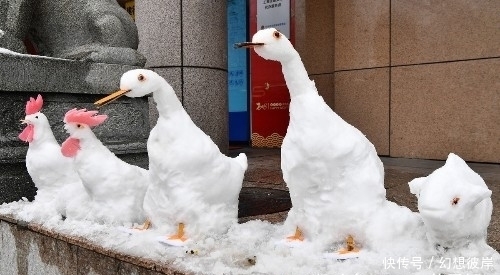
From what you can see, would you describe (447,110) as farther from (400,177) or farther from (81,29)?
(81,29)

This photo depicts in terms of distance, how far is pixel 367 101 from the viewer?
23.6ft

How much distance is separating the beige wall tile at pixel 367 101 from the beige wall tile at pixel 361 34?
0.16 m

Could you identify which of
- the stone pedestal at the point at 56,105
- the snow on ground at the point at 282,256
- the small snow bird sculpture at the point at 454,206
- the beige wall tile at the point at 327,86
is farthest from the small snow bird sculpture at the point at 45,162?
the beige wall tile at the point at 327,86

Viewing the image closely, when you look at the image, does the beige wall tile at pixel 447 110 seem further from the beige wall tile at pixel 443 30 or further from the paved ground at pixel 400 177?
the paved ground at pixel 400 177

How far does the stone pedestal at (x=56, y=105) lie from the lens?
3328 mm

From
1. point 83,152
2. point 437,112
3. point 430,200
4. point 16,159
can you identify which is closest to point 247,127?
point 437,112

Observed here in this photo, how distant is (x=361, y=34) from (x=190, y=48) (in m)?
2.67

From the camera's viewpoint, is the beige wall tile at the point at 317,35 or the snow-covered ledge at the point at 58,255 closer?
the snow-covered ledge at the point at 58,255

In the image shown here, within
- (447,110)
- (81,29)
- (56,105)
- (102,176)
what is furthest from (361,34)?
(102,176)

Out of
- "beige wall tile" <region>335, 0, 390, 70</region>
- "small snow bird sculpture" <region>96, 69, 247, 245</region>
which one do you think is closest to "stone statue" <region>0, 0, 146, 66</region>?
"small snow bird sculpture" <region>96, 69, 247, 245</region>

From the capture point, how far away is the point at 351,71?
734 cm

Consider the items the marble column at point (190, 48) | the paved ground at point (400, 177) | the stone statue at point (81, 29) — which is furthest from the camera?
the marble column at point (190, 48)

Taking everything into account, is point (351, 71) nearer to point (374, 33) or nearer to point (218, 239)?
point (374, 33)

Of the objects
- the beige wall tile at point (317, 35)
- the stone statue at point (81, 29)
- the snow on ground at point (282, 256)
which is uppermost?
the beige wall tile at point (317, 35)
